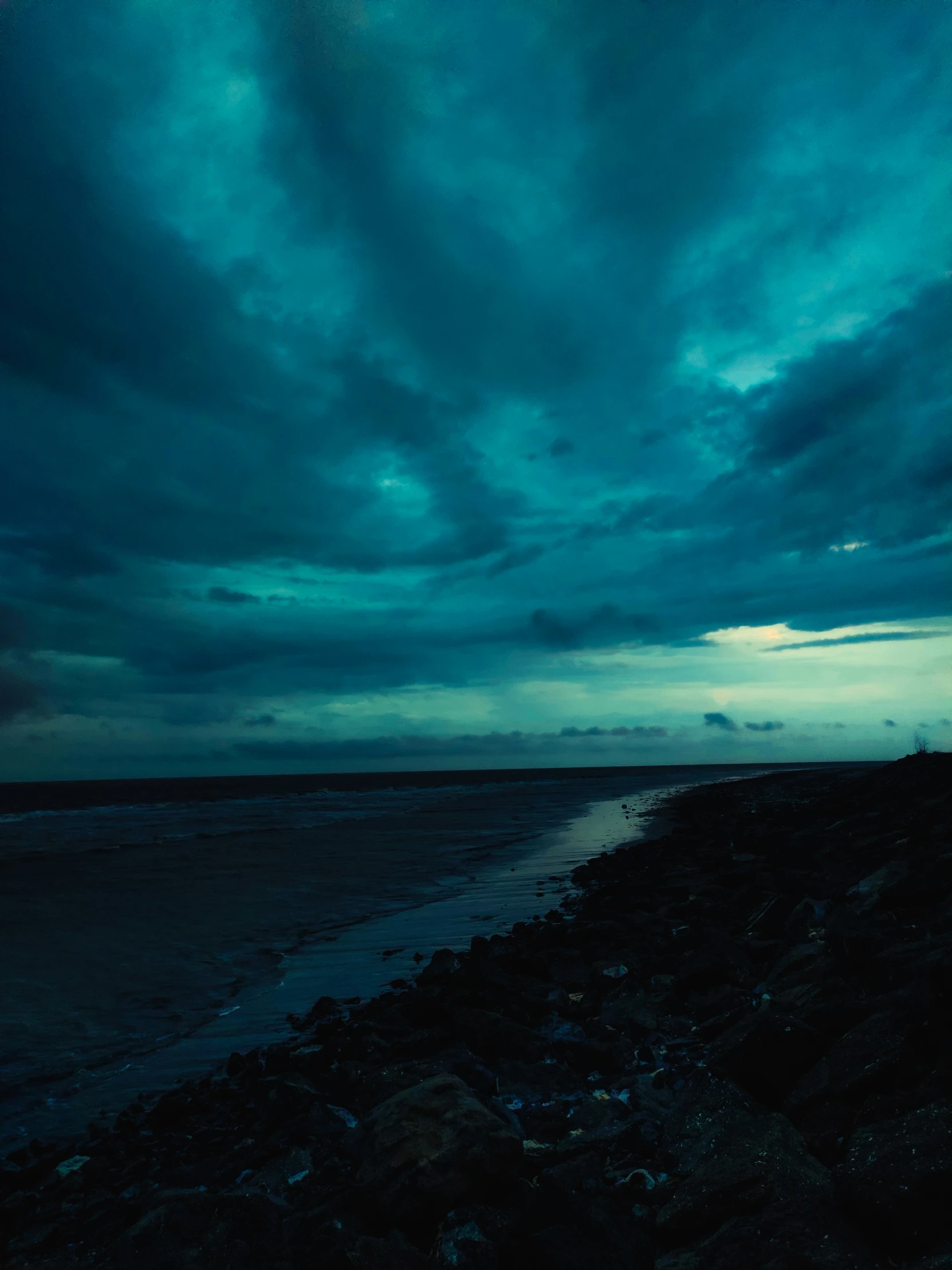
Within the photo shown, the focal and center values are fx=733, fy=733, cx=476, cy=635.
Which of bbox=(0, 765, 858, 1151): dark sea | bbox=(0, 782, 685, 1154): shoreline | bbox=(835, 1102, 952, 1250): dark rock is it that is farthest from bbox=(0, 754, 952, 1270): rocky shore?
bbox=(0, 765, 858, 1151): dark sea

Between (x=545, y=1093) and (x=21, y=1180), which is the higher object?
(x=545, y=1093)

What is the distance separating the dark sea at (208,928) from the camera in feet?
25.8

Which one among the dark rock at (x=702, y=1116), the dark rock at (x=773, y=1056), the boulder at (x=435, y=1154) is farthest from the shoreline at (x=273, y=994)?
the dark rock at (x=773, y=1056)

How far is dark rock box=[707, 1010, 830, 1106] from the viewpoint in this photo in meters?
4.66

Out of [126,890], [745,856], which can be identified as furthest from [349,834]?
[745,856]

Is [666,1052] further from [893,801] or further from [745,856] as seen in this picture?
[893,801]

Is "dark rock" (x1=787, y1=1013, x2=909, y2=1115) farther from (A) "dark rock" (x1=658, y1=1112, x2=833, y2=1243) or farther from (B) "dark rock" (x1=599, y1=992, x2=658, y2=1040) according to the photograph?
(B) "dark rock" (x1=599, y1=992, x2=658, y2=1040)

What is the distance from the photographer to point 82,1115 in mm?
6555

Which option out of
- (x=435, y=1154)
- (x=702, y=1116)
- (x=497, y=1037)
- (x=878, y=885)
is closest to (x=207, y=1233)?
(x=435, y=1154)

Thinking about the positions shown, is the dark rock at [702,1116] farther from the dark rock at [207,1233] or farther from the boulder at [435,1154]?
the dark rock at [207,1233]

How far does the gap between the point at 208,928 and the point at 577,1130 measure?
438 inches

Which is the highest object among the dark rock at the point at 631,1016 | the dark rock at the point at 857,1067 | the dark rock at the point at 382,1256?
the dark rock at the point at 857,1067

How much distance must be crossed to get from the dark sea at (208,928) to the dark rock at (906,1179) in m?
6.31

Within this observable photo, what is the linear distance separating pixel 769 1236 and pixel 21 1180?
534 cm
